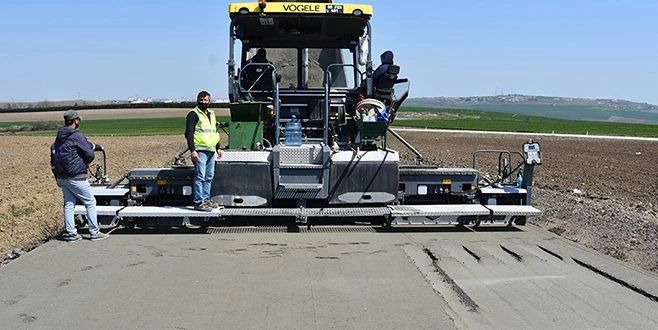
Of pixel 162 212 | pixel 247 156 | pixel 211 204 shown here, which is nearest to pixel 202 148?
pixel 247 156

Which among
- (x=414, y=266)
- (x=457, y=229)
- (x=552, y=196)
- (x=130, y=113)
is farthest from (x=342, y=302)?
(x=130, y=113)

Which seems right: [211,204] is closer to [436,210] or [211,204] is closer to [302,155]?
[302,155]

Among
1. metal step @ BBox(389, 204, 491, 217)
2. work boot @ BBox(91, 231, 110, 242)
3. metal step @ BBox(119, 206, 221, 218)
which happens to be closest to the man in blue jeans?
metal step @ BBox(119, 206, 221, 218)

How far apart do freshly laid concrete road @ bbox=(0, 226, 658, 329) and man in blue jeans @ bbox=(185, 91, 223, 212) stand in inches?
20.8

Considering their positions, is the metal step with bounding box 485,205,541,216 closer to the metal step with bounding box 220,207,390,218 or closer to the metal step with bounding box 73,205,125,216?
the metal step with bounding box 220,207,390,218

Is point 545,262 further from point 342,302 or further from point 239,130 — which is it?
point 239,130

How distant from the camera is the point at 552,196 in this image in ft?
44.7

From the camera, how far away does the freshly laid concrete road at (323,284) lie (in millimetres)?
5520

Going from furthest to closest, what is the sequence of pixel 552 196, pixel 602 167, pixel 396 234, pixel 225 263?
pixel 602 167 → pixel 552 196 → pixel 396 234 → pixel 225 263

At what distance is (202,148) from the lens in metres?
9.21

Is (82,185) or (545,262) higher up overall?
(82,185)

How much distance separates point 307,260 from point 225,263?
0.91 meters

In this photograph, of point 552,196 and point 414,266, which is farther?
point 552,196

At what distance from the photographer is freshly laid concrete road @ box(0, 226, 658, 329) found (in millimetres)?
5520
